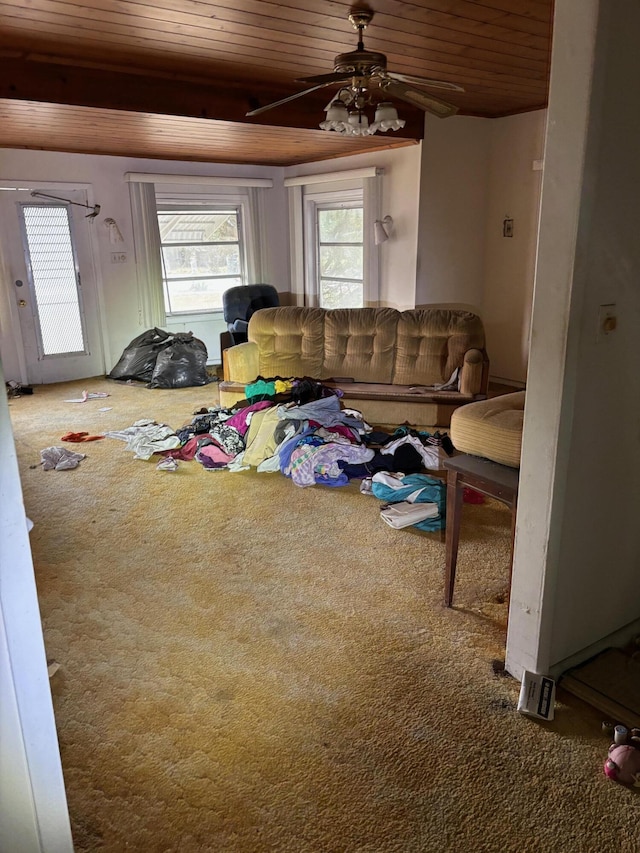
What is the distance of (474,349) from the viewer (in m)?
4.75

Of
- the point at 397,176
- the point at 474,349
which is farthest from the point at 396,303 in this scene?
the point at 474,349

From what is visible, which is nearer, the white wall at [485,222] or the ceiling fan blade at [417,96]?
the ceiling fan blade at [417,96]

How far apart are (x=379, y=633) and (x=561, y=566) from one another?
2.55 feet

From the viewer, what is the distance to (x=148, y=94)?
4012 mm

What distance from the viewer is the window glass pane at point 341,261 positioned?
6.76 metres

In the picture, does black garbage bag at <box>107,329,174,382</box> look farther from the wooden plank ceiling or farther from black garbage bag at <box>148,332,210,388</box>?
the wooden plank ceiling

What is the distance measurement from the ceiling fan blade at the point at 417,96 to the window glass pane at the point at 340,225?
130 inches

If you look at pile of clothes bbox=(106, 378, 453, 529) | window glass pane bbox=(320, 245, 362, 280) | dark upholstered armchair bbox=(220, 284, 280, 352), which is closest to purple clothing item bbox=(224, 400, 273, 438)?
pile of clothes bbox=(106, 378, 453, 529)

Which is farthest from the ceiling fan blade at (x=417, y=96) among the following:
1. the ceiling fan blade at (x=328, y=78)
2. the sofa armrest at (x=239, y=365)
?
the sofa armrest at (x=239, y=365)

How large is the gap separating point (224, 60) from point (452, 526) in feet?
10.2

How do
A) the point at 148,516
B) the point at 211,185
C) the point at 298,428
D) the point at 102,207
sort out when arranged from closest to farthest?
the point at 148,516
the point at 298,428
the point at 102,207
the point at 211,185

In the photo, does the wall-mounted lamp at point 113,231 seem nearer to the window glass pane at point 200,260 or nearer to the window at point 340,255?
the window glass pane at point 200,260

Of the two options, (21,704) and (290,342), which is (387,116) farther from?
(21,704)

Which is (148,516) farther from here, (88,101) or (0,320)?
(0,320)
